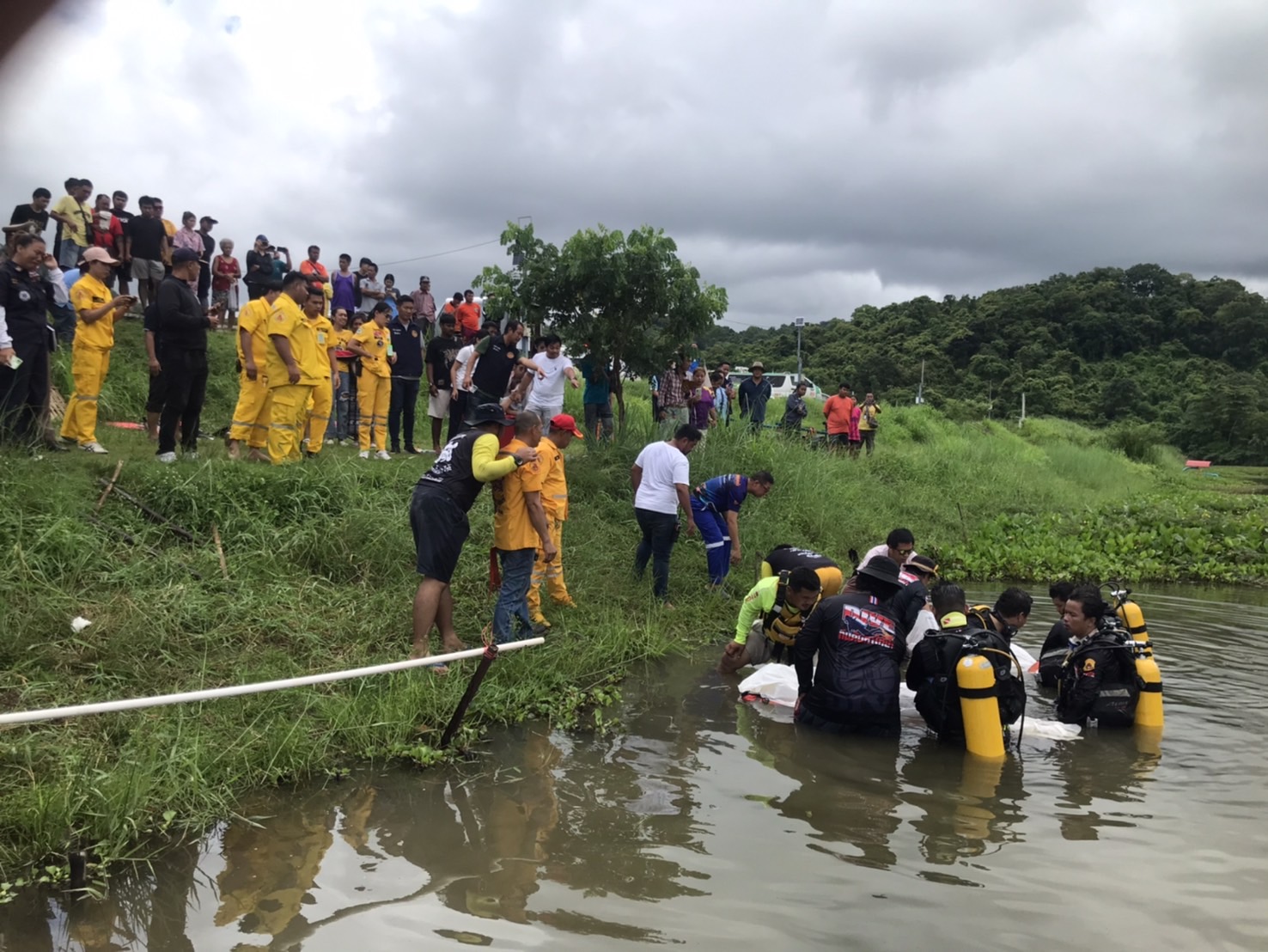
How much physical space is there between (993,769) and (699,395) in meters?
9.65

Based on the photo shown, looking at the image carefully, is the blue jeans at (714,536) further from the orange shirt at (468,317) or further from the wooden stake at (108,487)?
the orange shirt at (468,317)

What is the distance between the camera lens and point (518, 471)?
6840mm

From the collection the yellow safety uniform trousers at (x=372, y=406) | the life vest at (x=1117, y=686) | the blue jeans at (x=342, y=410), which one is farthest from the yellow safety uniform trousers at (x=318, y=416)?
the life vest at (x=1117, y=686)

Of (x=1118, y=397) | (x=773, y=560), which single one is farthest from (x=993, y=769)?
(x=1118, y=397)

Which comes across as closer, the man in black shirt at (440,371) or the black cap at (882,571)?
the black cap at (882,571)

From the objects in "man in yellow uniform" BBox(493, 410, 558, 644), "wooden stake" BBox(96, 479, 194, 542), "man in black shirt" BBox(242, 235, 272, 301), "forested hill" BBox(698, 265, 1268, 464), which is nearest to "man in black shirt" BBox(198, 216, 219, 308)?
"man in black shirt" BBox(242, 235, 272, 301)

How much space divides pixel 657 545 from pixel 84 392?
221 inches

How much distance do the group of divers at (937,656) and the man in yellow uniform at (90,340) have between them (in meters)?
6.35

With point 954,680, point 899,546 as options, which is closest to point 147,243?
point 899,546

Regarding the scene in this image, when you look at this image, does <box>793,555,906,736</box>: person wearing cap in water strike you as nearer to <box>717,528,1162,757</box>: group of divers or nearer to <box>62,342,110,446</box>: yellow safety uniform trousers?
<box>717,528,1162,757</box>: group of divers

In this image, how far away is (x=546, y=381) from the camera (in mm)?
11906

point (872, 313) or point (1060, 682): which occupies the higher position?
point (872, 313)

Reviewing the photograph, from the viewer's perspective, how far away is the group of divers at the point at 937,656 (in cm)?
595

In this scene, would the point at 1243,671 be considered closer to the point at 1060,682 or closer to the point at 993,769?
the point at 1060,682
